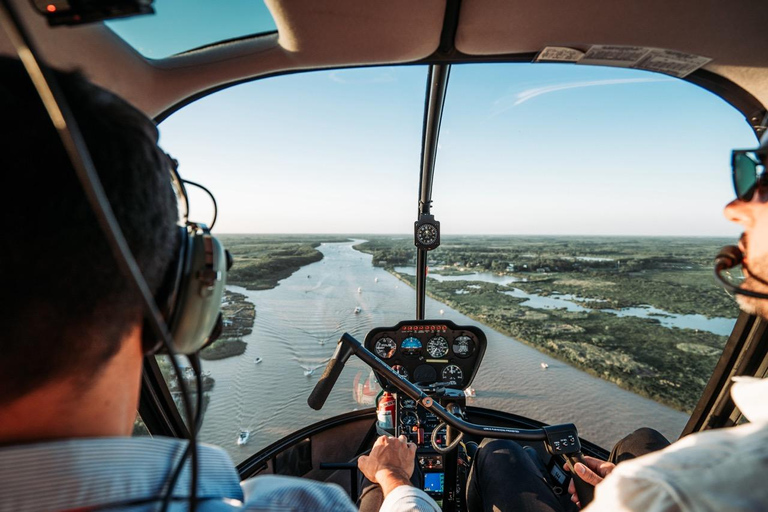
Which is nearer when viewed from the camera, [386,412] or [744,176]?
[744,176]

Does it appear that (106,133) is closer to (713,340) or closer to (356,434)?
(356,434)

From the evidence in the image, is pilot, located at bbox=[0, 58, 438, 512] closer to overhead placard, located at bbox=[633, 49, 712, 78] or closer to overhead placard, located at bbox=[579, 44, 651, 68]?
overhead placard, located at bbox=[579, 44, 651, 68]

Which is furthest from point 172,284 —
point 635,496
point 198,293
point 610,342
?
point 610,342

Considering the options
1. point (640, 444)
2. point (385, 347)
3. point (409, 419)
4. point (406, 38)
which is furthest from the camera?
point (385, 347)

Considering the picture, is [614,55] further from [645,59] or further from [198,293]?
[198,293]

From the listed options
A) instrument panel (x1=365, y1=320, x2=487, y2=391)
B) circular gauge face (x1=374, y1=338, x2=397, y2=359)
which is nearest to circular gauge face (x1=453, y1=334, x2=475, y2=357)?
instrument panel (x1=365, y1=320, x2=487, y2=391)

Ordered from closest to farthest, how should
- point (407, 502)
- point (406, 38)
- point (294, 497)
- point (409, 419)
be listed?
point (294, 497)
point (407, 502)
point (406, 38)
point (409, 419)

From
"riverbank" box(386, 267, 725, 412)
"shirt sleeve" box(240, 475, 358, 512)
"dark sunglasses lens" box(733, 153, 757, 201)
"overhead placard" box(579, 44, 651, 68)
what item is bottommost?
"riverbank" box(386, 267, 725, 412)

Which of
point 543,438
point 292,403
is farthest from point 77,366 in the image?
point 292,403
